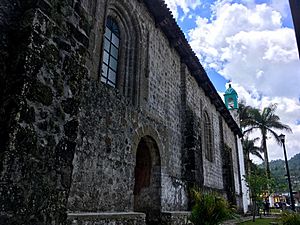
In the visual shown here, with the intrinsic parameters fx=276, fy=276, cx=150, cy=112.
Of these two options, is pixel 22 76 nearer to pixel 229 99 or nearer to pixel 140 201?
pixel 140 201

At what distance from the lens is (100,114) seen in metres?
6.11

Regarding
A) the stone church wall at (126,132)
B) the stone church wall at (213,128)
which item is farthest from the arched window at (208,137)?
the stone church wall at (126,132)

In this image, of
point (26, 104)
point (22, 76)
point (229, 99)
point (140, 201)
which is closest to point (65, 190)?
point (26, 104)

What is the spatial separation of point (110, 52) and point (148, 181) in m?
4.05

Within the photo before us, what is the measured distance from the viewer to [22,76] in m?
2.81

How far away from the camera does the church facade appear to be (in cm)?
279

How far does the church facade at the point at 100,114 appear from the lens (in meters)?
2.79

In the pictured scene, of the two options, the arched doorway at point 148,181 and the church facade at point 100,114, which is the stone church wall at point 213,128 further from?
the arched doorway at point 148,181

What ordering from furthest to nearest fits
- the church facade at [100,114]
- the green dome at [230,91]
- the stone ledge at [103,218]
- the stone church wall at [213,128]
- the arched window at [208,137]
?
the green dome at [230,91] < the arched window at [208,137] < the stone church wall at [213,128] < the stone ledge at [103,218] < the church facade at [100,114]

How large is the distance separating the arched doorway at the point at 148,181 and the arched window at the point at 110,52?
2.11m

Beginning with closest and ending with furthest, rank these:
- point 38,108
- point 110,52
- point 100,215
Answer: point 38,108
point 100,215
point 110,52

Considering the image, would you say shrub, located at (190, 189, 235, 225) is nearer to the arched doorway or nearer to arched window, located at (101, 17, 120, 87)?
the arched doorway

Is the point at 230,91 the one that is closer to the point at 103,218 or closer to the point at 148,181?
the point at 148,181

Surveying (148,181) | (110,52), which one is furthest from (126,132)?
(110,52)
